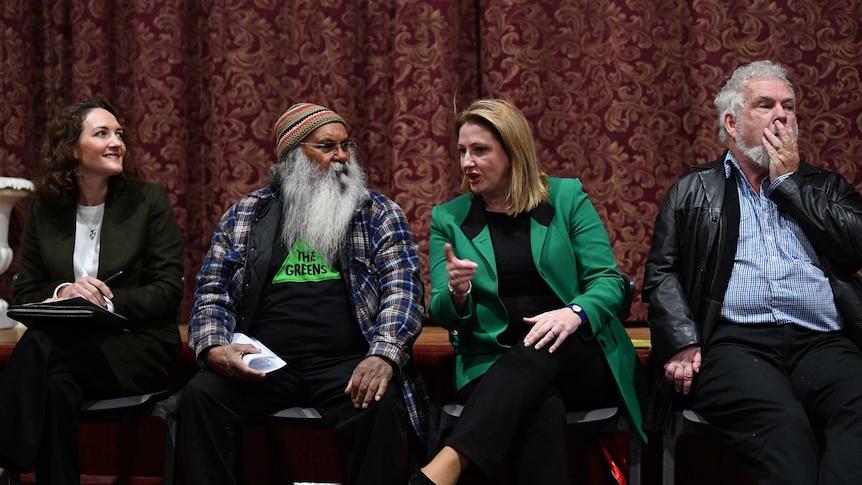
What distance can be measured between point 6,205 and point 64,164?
0.80 metres

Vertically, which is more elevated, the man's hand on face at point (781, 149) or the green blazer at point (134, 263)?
the man's hand on face at point (781, 149)

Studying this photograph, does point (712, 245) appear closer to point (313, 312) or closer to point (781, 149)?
point (781, 149)

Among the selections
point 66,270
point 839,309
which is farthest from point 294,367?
point 839,309

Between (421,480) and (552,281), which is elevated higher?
(552,281)

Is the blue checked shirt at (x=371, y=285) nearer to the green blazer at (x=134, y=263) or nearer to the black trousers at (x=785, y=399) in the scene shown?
the green blazer at (x=134, y=263)

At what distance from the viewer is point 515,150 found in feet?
9.43

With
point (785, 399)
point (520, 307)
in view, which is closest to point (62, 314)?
point (520, 307)

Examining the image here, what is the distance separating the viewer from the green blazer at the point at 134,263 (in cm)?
301

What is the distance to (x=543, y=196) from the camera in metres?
2.89

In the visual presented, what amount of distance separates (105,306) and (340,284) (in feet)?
2.61

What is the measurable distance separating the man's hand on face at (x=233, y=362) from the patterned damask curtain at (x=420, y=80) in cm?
139

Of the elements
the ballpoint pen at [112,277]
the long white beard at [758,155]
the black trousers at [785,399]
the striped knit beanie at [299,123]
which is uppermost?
the striped knit beanie at [299,123]

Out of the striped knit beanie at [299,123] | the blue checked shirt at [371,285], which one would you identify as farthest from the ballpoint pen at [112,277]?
the striped knit beanie at [299,123]

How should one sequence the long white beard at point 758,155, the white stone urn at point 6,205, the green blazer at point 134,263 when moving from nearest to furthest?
1. the long white beard at point 758,155
2. the green blazer at point 134,263
3. the white stone urn at point 6,205
